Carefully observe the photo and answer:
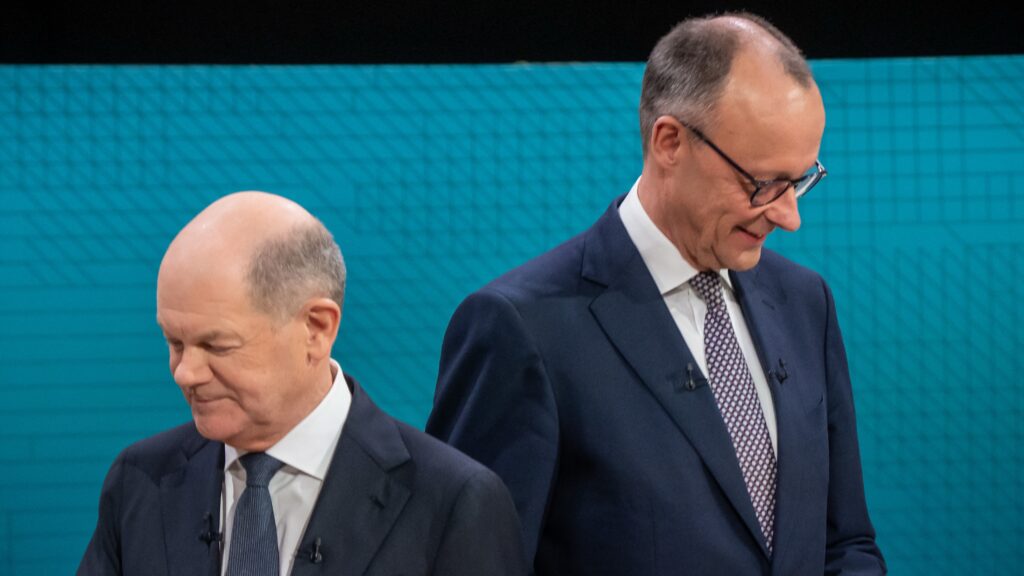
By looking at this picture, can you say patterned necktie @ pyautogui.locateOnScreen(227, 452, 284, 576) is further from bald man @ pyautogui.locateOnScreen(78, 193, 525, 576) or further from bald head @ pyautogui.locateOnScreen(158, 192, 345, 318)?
bald head @ pyautogui.locateOnScreen(158, 192, 345, 318)

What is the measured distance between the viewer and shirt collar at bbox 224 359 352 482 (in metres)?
1.44

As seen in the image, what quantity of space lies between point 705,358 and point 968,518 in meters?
1.42

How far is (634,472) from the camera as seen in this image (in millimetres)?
1605

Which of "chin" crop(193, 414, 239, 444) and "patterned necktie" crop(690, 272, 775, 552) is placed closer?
"chin" crop(193, 414, 239, 444)

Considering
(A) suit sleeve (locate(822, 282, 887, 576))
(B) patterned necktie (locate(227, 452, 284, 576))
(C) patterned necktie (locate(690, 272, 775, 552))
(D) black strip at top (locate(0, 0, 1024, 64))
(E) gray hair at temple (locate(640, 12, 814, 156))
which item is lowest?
(A) suit sleeve (locate(822, 282, 887, 576))

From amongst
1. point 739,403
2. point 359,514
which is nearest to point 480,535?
point 359,514

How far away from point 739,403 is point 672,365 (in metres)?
0.11

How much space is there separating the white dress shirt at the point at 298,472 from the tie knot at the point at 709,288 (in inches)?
21.2

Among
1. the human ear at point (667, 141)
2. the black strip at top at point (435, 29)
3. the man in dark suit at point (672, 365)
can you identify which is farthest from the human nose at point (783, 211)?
the black strip at top at point (435, 29)

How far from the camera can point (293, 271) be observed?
140 cm

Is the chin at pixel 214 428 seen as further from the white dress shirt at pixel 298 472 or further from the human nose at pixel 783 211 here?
the human nose at pixel 783 211

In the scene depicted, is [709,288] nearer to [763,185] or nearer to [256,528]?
[763,185]

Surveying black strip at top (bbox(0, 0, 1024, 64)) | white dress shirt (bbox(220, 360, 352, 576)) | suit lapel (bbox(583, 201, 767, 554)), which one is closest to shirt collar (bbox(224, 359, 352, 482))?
white dress shirt (bbox(220, 360, 352, 576))

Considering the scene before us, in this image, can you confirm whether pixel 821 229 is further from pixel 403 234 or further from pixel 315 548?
pixel 315 548
